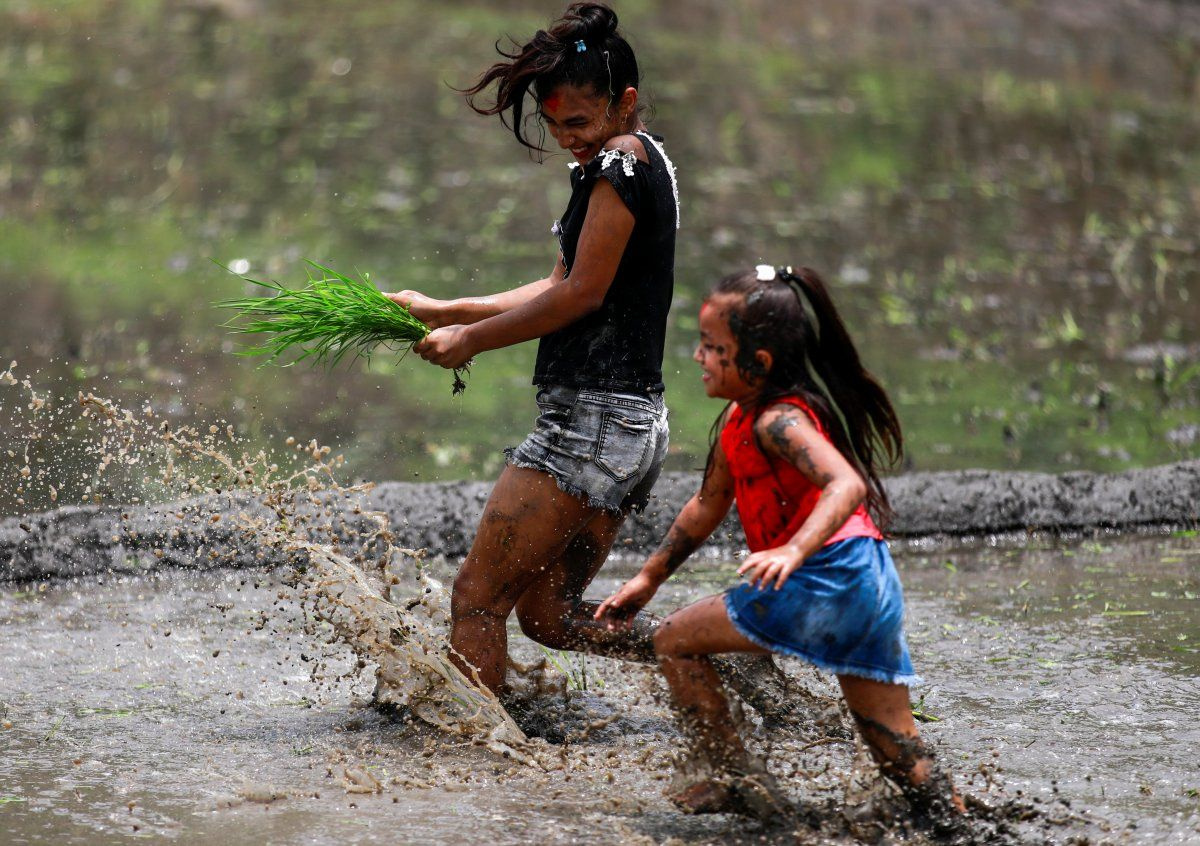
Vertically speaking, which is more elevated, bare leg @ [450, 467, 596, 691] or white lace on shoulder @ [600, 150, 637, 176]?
white lace on shoulder @ [600, 150, 637, 176]

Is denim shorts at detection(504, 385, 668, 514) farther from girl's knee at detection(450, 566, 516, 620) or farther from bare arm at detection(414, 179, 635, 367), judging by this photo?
girl's knee at detection(450, 566, 516, 620)

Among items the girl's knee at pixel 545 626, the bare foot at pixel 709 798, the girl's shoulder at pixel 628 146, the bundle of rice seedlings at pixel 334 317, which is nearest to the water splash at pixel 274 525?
the girl's knee at pixel 545 626

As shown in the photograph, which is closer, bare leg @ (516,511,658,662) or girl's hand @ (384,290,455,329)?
bare leg @ (516,511,658,662)

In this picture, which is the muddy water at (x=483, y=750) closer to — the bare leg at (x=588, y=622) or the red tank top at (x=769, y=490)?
the bare leg at (x=588, y=622)

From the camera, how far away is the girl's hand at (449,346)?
405 centimetres

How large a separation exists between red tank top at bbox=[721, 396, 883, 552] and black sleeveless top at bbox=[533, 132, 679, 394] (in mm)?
535

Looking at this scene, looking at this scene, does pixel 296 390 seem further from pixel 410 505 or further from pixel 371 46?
pixel 371 46

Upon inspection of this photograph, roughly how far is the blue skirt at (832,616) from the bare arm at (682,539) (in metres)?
0.31

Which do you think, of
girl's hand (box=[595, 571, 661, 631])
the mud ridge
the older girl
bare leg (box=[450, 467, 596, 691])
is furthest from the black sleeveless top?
the mud ridge

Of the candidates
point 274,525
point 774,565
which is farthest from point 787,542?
point 274,525

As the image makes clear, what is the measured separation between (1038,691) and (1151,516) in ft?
6.67

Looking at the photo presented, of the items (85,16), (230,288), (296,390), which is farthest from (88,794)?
(85,16)

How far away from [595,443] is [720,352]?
1.85 feet

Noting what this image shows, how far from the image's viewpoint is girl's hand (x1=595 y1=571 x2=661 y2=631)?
3.52 metres
